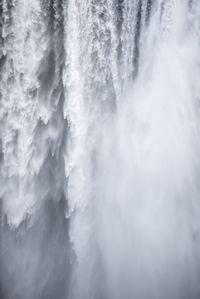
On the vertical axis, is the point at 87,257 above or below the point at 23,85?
below

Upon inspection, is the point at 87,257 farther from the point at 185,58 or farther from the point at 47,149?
the point at 185,58

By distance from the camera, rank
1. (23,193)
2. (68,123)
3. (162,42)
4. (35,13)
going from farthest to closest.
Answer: (162,42) → (68,123) → (23,193) → (35,13)

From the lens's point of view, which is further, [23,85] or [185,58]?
[185,58]

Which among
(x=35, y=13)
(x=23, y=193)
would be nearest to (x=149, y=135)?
(x=23, y=193)

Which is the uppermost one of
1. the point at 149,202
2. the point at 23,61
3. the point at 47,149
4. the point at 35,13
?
the point at 35,13

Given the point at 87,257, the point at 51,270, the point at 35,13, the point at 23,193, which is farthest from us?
the point at 87,257

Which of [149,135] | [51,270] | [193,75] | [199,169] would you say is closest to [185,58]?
[193,75]
